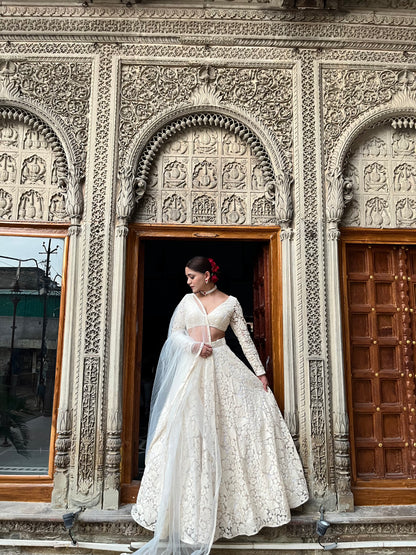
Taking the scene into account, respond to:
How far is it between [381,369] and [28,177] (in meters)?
3.70

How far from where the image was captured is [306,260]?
3785mm

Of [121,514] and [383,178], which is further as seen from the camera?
[383,178]

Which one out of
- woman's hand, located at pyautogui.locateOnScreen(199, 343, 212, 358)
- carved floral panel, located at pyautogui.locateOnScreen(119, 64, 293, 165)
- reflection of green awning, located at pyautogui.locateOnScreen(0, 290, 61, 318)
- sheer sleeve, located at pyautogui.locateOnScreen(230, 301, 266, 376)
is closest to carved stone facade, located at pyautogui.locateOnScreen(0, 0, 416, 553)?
carved floral panel, located at pyautogui.locateOnScreen(119, 64, 293, 165)

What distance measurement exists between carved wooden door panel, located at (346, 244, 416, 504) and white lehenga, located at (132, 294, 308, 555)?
0.81 meters

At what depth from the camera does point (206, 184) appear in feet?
13.0

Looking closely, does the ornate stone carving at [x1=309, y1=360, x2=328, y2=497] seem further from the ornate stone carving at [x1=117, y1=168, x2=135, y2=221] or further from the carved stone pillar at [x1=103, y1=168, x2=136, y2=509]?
the ornate stone carving at [x1=117, y1=168, x2=135, y2=221]

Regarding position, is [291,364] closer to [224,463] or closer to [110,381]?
[224,463]

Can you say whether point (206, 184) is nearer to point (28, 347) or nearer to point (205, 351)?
point (205, 351)

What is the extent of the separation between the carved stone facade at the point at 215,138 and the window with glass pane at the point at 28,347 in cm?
22

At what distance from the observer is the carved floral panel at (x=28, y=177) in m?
3.89

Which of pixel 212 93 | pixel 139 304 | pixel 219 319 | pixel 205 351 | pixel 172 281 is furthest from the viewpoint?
pixel 172 281

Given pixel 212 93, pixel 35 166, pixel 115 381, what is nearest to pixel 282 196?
pixel 212 93

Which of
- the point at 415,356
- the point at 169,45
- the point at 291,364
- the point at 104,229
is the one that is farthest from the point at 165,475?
the point at 169,45

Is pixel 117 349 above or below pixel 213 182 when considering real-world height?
below
